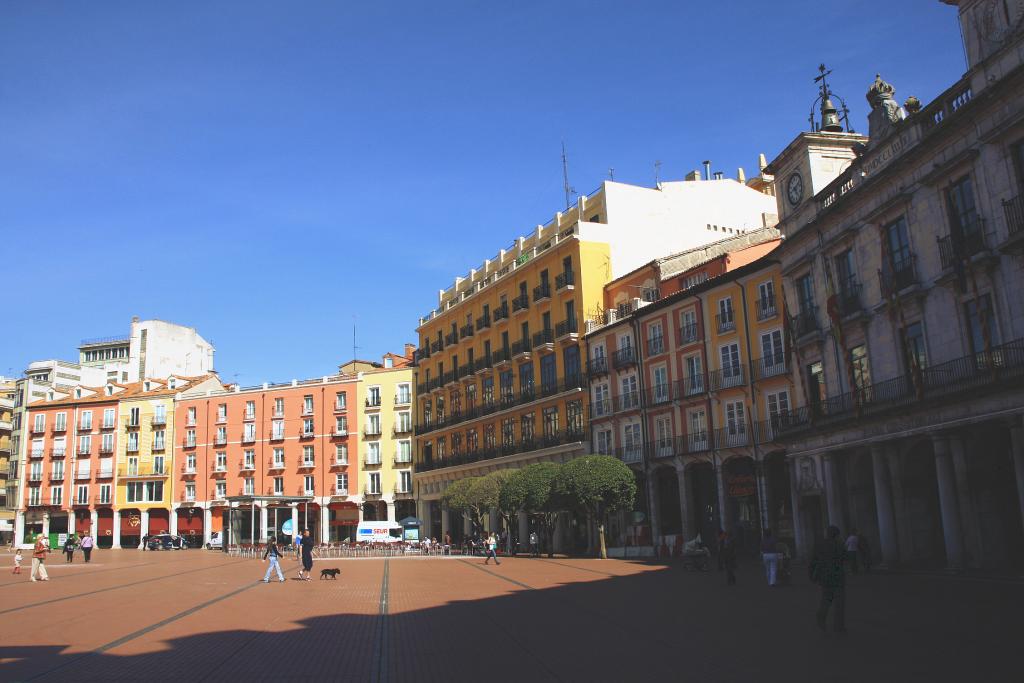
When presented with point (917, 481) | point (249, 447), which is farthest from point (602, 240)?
point (249, 447)

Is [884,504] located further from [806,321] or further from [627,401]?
[627,401]

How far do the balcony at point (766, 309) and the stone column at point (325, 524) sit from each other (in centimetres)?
5120

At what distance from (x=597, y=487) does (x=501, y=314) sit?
25.2 meters

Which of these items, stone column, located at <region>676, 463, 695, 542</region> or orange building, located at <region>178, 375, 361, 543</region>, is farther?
orange building, located at <region>178, 375, 361, 543</region>

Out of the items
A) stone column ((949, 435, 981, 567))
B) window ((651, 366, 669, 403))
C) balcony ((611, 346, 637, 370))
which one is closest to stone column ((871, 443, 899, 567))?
stone column ((949, 435, 981, 567))

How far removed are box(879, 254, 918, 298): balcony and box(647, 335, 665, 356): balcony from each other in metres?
20.5

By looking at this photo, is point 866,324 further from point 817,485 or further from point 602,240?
point 602,240

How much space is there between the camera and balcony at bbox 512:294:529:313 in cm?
6456

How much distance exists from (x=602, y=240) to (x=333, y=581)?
1330 inches

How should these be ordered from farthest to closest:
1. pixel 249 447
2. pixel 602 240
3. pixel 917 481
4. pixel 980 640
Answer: pixel 249 447 → pixel 602 240 → pixel 917 481 → pixel 980 640

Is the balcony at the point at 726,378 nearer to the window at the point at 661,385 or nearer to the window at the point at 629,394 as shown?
the window at the point at 661,385

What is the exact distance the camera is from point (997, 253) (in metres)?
24.6

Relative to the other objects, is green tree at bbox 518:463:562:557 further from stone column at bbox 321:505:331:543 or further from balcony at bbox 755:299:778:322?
stone column at bbox 321:505:331:543

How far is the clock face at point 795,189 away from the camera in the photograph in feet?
115
